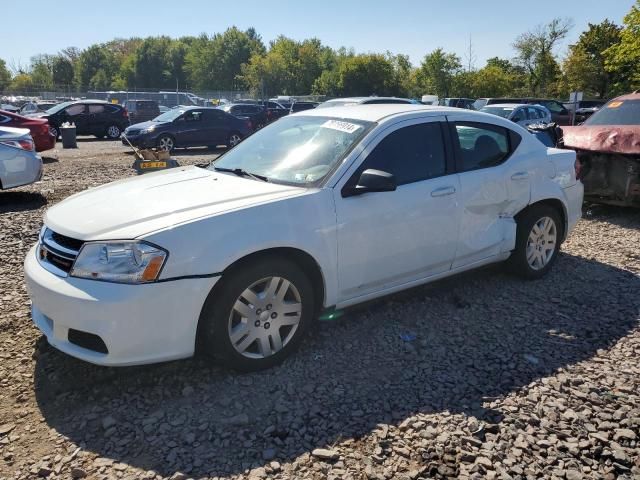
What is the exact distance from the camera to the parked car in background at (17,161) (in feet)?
26.3

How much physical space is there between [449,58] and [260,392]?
5071 cm

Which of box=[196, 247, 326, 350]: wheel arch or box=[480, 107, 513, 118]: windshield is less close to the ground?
box=[480, 107, 513, 118]: windshield

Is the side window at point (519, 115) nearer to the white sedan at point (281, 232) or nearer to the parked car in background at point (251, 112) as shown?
the white sedan at point (281, 232)

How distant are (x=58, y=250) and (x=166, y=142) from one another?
14.9 meters

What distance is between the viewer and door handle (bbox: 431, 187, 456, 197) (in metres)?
4.04

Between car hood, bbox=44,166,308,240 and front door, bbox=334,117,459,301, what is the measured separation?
19.1 inches

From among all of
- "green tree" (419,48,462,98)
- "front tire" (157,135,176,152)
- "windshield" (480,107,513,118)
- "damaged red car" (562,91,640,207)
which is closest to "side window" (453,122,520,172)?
"damaged red car" (562,91,640,207)

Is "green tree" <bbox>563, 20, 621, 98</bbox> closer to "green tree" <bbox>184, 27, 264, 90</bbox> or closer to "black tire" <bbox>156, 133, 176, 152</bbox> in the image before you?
"black tire" <bbox>156, 133, 176, 152</bbox>

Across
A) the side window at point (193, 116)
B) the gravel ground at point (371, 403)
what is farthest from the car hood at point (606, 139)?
the side window at point (193, 116)

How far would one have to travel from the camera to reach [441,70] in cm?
4891

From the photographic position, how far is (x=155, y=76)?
104688mm

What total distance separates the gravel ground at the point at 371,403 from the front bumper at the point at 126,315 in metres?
0.31

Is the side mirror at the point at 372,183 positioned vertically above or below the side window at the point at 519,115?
below

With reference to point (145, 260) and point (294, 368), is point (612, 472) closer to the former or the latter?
point (294, 368)
